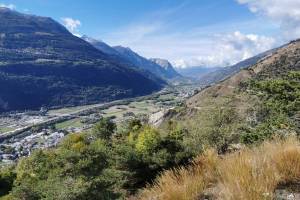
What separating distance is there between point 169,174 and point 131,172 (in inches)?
1390

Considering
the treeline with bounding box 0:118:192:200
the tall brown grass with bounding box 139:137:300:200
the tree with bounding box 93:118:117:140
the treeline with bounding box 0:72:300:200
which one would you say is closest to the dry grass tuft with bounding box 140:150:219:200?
the tall brown grass with bounding box 139:137:300:200

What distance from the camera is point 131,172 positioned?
140ft

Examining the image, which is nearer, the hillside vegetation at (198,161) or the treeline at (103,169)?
the hillside vegetation at (198,161)

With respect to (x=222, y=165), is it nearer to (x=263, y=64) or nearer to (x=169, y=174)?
(x=169, y=174)

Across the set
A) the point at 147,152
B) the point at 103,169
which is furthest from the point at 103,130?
the point at 103,169

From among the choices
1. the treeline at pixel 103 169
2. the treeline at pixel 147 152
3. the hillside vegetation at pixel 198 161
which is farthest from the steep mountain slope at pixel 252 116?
the treeline at pixel 103 169

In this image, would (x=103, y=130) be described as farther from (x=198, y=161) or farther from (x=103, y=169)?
(x=198, y=161)

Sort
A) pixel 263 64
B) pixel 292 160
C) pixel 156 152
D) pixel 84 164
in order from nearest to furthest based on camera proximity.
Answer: pixel 292 160, pixel 84 164, pixel 156 152, pixel 263 64

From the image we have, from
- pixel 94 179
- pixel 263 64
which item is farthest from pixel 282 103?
pixel 263 64

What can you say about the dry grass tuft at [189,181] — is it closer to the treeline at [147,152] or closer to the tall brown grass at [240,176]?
the tall brown grass at [240,176]

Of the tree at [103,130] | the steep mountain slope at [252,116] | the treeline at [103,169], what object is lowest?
the tree at [103,130]

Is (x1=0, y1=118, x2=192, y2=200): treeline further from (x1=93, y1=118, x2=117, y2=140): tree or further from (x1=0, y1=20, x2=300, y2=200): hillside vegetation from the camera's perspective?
(x1=93, y1=118, x2=117, y2=140): tree

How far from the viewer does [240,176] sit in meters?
6.12

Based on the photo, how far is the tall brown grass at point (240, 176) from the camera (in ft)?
19.4
